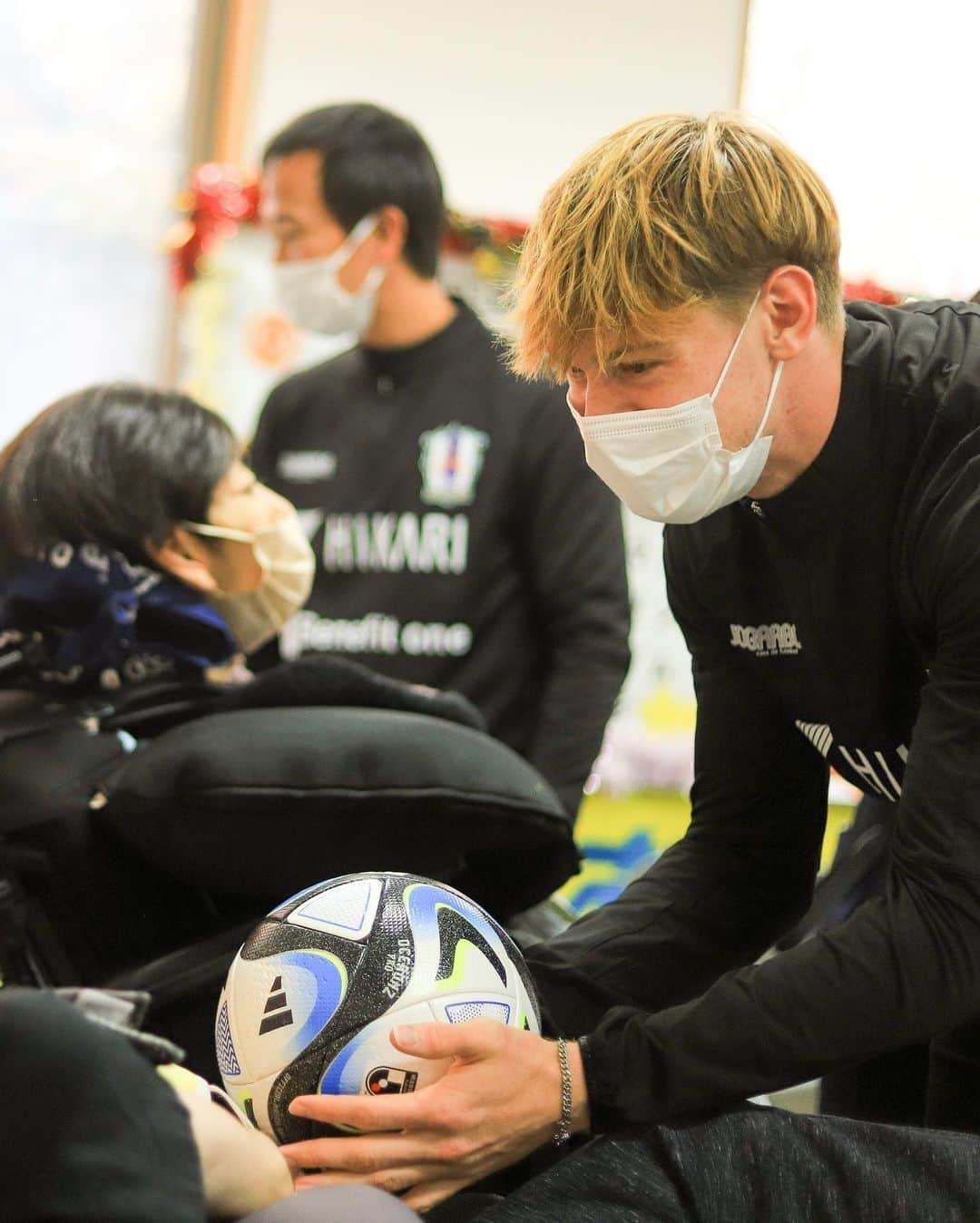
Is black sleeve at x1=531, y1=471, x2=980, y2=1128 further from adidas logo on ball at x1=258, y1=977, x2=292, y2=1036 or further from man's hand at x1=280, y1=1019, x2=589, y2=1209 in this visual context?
adidas logo on ball at x1=258, y1=977, x2=292, y2=1036

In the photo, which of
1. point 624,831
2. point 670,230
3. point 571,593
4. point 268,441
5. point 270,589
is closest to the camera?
point 670,230

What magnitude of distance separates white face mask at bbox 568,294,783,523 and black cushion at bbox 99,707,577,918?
38cm

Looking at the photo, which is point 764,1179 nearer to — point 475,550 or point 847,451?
point 847,451

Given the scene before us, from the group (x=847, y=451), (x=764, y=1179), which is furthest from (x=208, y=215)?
(x=764, y=1179)

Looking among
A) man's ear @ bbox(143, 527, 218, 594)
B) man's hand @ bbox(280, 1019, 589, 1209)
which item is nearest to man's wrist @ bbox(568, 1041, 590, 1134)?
man's hand @ bbox(280, 1019, 589, 1209)

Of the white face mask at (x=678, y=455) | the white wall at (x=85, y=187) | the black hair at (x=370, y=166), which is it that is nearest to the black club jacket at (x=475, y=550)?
the black hair at (x=370, y=166)

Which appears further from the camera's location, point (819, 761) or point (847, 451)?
point (819, 761)

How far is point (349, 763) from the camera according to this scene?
1.67 m

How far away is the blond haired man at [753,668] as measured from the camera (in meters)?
1.31

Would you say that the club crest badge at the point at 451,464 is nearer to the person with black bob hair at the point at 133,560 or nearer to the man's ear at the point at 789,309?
the person with black bob hair at the point at 133,560

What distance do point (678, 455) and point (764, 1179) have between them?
70 cm

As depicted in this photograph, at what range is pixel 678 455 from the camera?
1.53 metres

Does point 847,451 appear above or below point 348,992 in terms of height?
above

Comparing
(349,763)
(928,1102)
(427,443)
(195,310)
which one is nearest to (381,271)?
(427,443)
